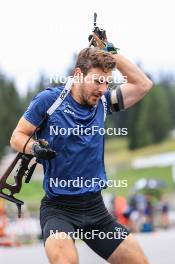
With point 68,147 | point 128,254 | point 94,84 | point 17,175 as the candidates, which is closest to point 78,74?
point 94,84

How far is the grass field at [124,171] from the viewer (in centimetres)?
6319

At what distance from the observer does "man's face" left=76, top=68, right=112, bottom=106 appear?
246 inches

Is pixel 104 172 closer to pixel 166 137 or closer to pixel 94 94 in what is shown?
pixel 94 94

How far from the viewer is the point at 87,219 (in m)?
6.45

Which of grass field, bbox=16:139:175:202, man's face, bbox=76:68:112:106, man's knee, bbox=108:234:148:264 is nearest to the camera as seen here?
man's face, bbox=76:68:112:106

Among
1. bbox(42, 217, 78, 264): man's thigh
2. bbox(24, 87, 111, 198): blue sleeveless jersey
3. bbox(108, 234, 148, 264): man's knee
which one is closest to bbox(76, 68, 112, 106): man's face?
bbox(24, 87, 111, 198): blue sleeveless jersey

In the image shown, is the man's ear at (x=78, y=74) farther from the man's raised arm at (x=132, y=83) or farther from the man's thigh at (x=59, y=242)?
the man's thigh at (x=59, y=242)

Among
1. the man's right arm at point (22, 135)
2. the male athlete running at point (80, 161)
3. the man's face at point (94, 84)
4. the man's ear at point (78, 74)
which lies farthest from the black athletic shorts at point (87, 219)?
the man's ear at point (78, 74)

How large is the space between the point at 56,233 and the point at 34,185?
200 feet

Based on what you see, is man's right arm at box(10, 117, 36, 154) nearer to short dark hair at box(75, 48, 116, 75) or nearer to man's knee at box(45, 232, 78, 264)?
short dark hair at box(75, 48, 116, 75)

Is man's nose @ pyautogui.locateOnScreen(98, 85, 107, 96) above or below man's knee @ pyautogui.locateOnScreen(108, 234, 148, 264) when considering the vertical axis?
above

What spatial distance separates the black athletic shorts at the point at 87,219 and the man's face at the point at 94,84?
75 centimetres

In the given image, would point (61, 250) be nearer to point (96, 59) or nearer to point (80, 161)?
point (80, 161)

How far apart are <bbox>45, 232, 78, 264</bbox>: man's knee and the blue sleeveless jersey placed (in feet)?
1.36
